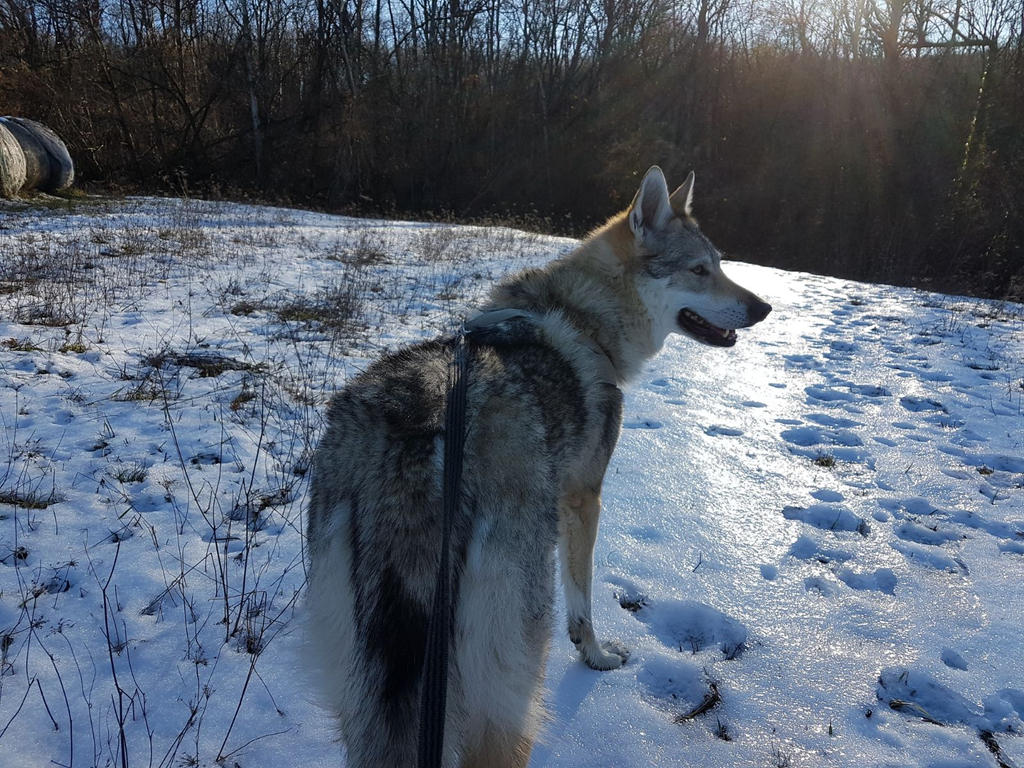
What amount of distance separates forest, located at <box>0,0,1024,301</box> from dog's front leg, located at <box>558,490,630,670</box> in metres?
16.8

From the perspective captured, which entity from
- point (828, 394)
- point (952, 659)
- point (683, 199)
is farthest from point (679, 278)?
point (828, 394)

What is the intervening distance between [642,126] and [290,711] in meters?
29.2

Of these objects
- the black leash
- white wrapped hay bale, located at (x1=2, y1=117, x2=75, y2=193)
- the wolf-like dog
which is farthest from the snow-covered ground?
white wrapped hay bale, located at (x1=2, y1=117, x2=75, y2=193)

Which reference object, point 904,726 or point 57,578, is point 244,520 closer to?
point 57,578

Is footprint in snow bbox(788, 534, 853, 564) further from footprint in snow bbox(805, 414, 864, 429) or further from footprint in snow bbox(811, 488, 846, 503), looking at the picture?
footprint in snow bbox(805, 414, 864, 429)

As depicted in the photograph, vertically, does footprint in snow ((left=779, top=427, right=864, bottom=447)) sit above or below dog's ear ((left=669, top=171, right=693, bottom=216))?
below

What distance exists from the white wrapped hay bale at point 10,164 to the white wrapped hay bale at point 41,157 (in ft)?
1.46

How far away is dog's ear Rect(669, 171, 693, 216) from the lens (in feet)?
11.4

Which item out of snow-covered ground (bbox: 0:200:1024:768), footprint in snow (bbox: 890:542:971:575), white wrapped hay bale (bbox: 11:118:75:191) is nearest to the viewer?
snow-covered ground (bbox: 0:200:1024:768)

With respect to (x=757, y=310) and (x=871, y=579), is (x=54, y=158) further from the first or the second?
(x=871, y=579)

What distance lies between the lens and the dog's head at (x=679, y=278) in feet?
10.1

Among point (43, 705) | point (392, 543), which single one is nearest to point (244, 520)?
point (43, 705)

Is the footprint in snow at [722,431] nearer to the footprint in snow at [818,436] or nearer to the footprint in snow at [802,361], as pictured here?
the footprint in snow at [818,436]

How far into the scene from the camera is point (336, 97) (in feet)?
82.5
